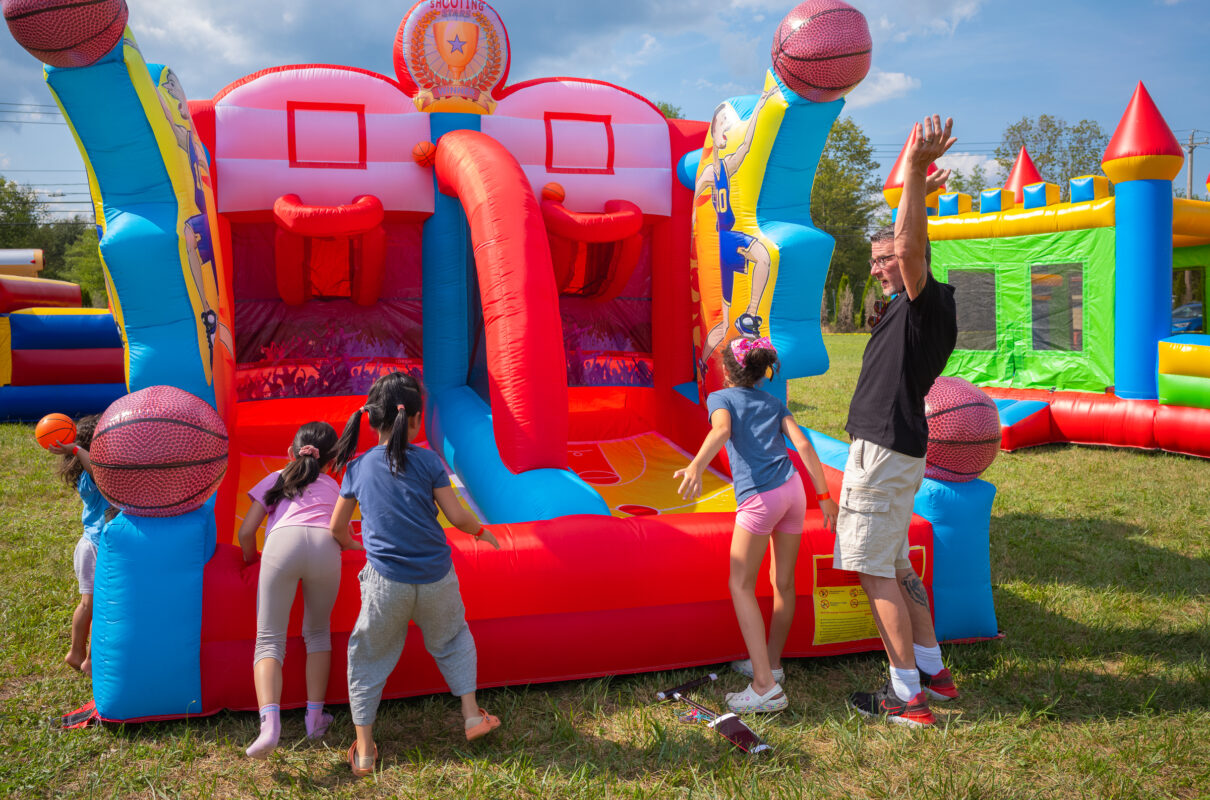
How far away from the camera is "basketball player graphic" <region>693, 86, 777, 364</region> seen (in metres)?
3.98

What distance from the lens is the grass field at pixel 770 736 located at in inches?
89.0

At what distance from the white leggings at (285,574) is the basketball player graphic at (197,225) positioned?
4.51 ft

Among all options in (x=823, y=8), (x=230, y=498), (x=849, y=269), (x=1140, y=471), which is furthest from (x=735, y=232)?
(x=849, y=269)

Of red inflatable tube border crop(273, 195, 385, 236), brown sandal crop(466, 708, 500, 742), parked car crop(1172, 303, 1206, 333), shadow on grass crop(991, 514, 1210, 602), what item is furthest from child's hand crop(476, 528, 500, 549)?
parked car crop(1172, 303, 1206, 333)

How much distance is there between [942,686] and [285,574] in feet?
7.00

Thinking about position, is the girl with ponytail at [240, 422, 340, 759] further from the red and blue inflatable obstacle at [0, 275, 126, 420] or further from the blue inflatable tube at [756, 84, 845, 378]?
the red and blue inflatable obstacle at [0, 275, 126, 420]

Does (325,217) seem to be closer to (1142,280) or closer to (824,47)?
(824,47)

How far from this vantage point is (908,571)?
2.79m

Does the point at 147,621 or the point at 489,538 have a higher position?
the point at 489,538

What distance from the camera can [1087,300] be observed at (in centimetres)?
715

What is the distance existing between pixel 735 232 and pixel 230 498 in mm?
2660

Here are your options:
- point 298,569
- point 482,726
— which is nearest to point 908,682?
point 482,726

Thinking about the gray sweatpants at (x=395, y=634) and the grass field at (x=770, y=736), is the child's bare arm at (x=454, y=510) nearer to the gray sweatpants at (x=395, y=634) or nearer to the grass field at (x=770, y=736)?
the gray sweatpants at (x=395, y=634)

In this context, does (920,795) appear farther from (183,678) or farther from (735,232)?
(735,232)
